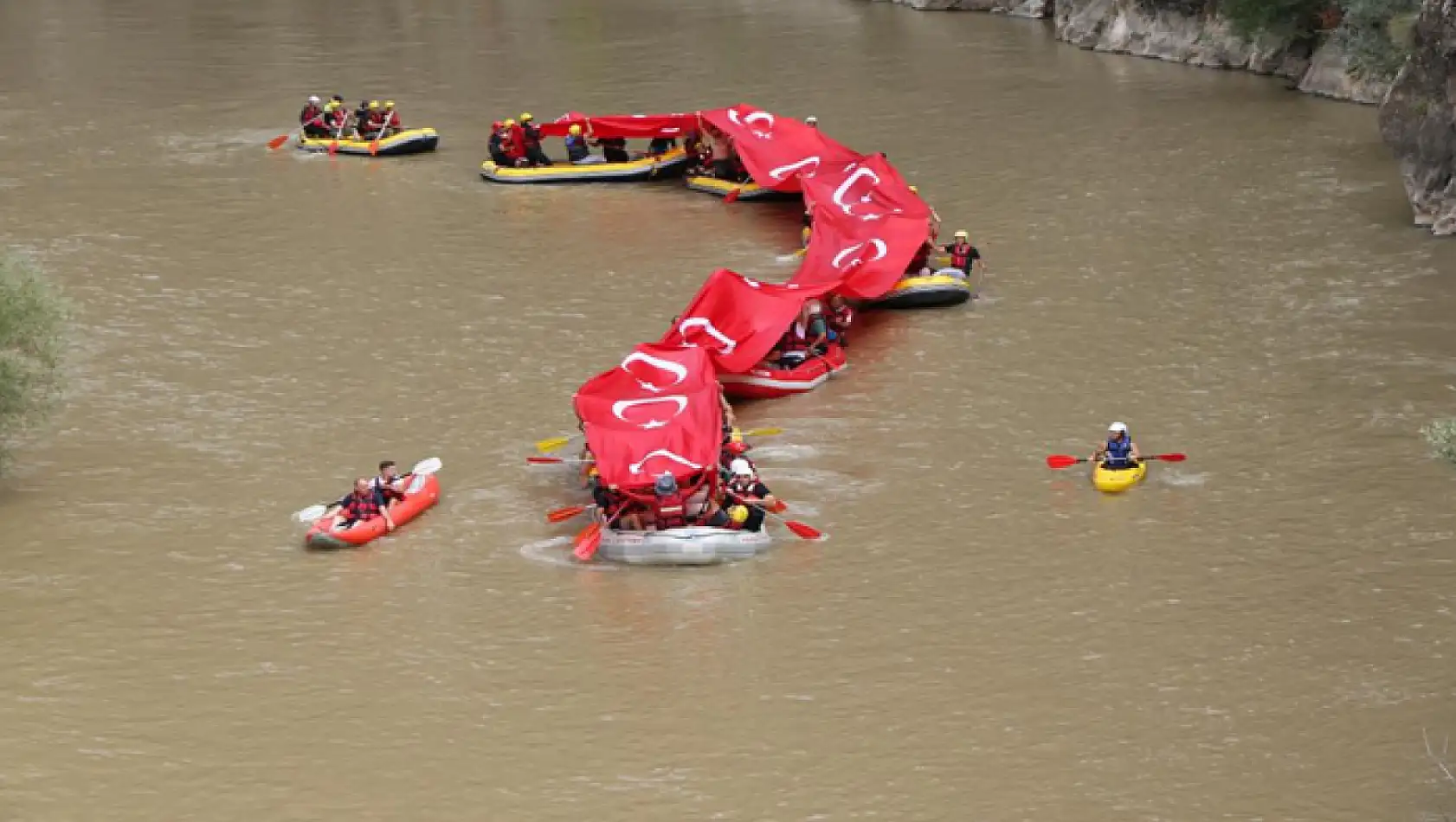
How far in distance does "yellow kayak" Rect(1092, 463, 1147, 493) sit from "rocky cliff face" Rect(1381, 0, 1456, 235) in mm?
14156

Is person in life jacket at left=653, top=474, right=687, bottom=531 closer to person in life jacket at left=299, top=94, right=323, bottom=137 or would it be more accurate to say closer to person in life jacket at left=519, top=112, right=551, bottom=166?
person in life jacket at left=519, top=112, right=551, bottom=166

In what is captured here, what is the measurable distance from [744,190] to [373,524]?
63.7 feet

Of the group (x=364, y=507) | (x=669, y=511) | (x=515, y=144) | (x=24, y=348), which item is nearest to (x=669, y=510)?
(x=669, y=511)

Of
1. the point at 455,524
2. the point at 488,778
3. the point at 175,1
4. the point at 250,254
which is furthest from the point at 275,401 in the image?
the point at 175,1

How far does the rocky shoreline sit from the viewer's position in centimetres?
3956

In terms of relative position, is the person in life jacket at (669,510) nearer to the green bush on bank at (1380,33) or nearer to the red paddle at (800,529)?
the red paddle at (800,529)

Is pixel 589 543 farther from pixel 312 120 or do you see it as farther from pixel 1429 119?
pixel 312 120

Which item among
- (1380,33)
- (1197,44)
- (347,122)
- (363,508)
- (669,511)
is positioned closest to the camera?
(669,511)

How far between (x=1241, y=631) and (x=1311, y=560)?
2.24 m

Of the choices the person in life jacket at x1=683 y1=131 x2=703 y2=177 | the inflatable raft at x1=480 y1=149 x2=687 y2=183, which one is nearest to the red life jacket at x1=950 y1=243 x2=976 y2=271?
the person in life jacket at x1=683 y1=131 x2=703 y2=177

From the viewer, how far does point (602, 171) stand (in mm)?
47500

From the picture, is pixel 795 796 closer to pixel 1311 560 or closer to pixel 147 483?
pixel 1311 560

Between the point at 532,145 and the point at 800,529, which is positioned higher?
the point at 800,529

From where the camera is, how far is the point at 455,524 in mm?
28359
